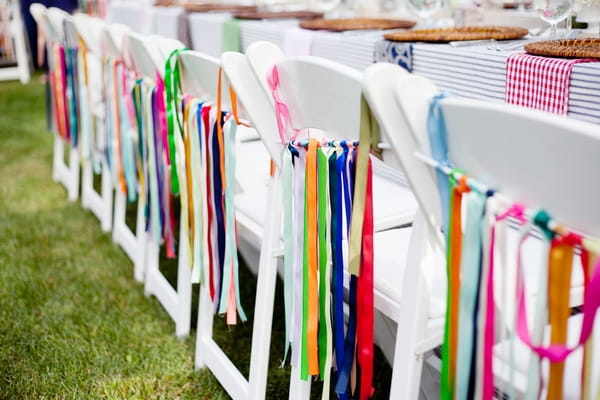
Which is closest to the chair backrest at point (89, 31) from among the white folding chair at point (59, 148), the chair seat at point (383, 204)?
the white folding chair at point (59, 148)

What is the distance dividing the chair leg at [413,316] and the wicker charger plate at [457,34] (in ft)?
2.09

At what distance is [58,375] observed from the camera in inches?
68.0

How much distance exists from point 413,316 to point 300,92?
382 millimetres

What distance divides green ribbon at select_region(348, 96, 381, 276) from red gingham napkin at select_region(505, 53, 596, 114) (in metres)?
0.41

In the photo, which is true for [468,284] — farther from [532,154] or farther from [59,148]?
[59,148]

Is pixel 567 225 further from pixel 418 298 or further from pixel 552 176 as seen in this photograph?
pixel 418 298

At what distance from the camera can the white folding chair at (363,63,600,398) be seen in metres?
0.72

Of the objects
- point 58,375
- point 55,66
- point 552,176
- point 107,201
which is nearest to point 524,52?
point 552,176

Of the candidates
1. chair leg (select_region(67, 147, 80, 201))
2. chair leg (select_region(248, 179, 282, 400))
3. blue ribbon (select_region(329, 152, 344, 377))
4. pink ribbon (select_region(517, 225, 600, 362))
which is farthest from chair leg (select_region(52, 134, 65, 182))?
pink ribbon (select_region(517, 225, 600, 362))

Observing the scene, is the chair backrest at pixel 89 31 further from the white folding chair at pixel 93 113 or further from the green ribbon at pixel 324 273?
the green ribbon at pixel 324 273

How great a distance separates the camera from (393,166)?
39.2 inches

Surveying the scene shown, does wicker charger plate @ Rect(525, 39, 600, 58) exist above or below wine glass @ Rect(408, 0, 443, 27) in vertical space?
below

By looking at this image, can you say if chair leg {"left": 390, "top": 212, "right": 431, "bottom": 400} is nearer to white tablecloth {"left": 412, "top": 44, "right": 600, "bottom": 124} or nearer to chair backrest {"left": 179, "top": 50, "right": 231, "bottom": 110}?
white tablecloth {"left": 412, "top": 44, "right": 600, "bottom": 124}

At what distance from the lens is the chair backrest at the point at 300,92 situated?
1013 millimetres
